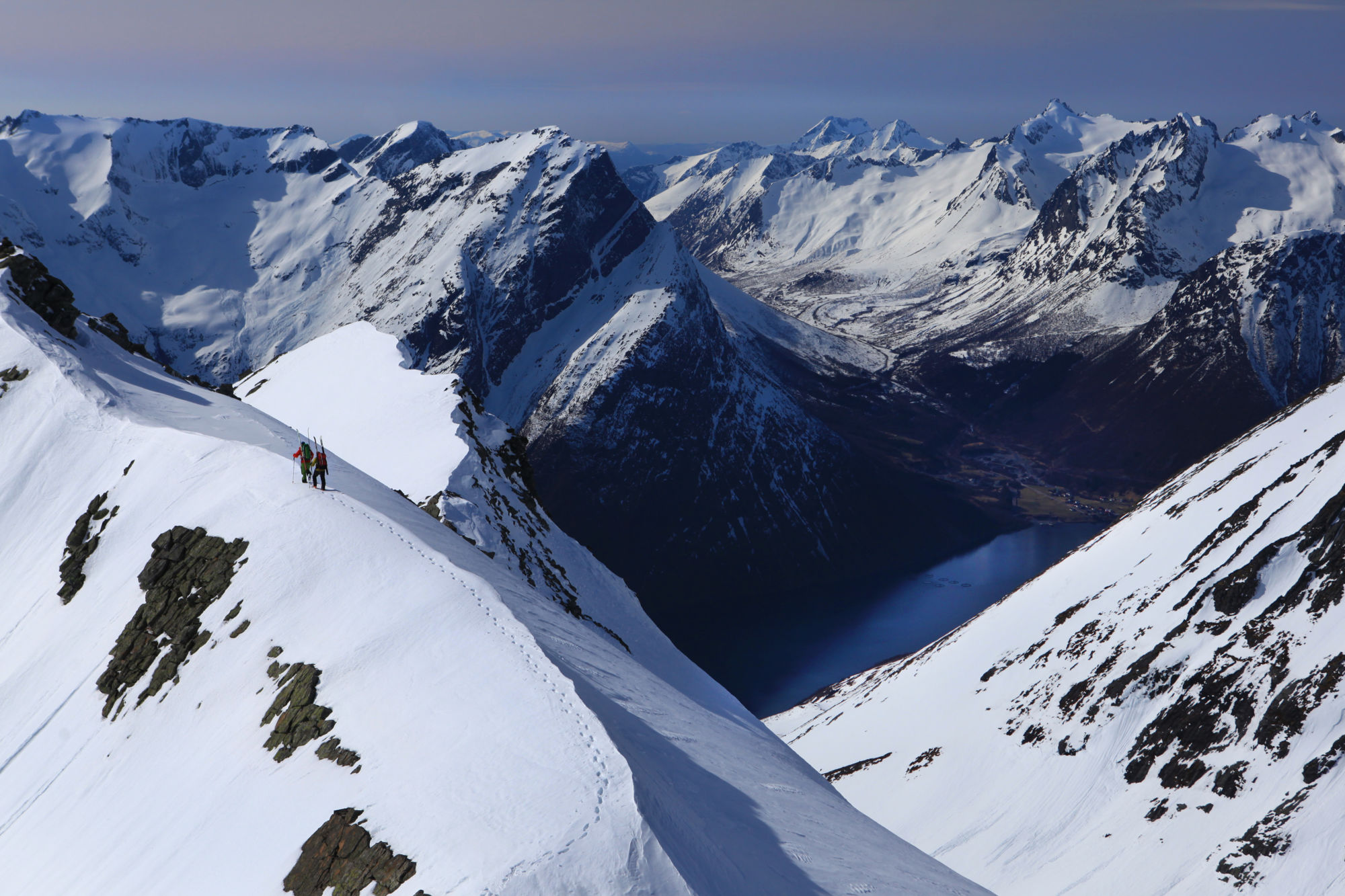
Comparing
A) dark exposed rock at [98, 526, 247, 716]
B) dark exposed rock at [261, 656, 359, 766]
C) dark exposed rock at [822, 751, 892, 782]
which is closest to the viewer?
dark exposed rock at [261, 656, 359, 766]

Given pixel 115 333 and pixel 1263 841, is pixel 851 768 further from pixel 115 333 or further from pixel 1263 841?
pixel 115 333

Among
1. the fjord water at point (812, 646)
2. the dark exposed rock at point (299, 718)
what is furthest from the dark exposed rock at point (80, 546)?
the fjord water at point (812, 646)

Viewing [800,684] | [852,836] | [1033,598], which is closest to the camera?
[852,836]

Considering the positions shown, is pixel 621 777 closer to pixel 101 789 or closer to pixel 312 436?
pixel 101 789

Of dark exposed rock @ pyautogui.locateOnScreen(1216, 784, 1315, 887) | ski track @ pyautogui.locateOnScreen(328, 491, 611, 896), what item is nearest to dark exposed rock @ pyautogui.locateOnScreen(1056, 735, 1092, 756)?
dark exposed rock @ pyautogui.locateOnScreen(1216, 784, 1315, 887)

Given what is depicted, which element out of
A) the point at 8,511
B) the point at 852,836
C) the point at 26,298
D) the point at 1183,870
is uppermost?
the point at 26,298

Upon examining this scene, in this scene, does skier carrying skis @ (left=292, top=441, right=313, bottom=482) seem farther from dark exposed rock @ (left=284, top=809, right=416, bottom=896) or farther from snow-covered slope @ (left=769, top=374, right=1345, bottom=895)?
snow-covered slope @ (left=769, top=374, right=1345, bottom=895)

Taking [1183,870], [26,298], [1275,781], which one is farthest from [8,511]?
[1275,781]
